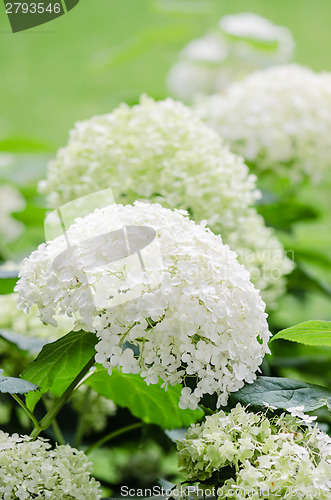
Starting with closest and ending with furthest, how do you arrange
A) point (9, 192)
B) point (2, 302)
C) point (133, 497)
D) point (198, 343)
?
point (198, 343)
point (133, 497)
point (2, 302)
point (9, 192)

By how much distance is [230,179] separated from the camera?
131 centimetres

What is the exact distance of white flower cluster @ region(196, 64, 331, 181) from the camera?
5.51 feet

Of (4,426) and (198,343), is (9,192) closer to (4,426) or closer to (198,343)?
(4,426)

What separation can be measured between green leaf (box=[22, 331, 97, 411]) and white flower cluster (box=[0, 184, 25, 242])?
1.45 m

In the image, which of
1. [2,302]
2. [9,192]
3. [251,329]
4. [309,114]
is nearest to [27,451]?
[251,329]

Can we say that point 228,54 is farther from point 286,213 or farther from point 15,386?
point 15,386

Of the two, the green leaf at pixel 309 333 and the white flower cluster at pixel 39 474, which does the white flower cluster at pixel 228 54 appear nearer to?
the green leaf at pixel 309 333

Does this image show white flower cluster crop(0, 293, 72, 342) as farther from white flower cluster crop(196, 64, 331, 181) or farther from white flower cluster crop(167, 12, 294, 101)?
white flower cluster crop(167, 12, 294, 101)

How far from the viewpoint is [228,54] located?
7.89 ft

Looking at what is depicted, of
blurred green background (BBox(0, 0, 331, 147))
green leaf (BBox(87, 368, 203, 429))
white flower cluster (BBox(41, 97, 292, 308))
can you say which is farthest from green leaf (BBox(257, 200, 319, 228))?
blurred green background (BBox(0, 0, 331, 147))

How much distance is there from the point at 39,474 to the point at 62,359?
6.4 inches

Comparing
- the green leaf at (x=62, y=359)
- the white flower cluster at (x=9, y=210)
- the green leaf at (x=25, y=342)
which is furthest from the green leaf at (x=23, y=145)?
the green leaf at (x=62, y=359)

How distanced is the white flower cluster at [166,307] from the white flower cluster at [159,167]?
1.37ft

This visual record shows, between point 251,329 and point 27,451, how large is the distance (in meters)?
0.34
